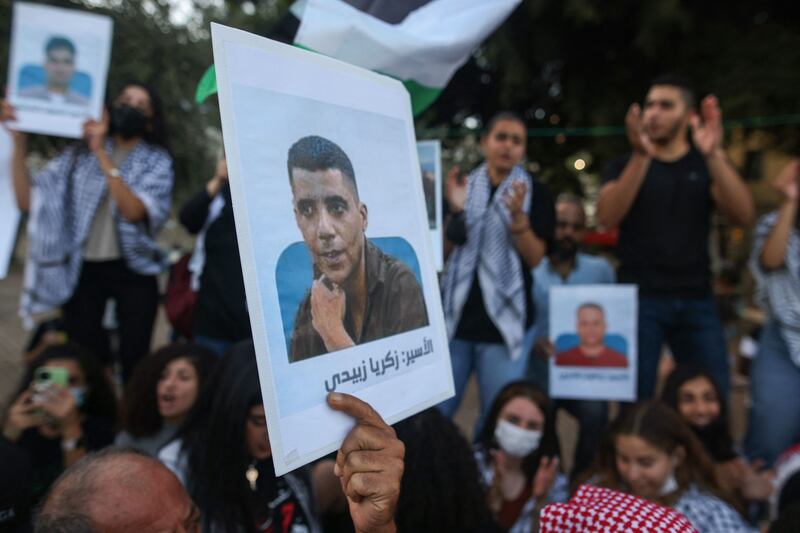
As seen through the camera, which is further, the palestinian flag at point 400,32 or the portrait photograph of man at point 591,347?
the portrait photograph of man at point 591,347

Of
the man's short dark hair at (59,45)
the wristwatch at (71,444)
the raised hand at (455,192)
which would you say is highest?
the man's short dark hair at (59,45)

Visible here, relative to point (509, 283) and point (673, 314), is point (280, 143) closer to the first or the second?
point (509, 283)

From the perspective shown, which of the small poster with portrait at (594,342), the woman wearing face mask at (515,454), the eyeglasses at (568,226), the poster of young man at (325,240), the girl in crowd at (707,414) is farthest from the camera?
the eyeglasses at (568,226)

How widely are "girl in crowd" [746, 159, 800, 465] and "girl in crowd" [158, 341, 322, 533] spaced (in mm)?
1980

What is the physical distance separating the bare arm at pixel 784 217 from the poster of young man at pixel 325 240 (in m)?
2.20

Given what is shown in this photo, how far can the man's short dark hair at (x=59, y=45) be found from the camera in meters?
3.09

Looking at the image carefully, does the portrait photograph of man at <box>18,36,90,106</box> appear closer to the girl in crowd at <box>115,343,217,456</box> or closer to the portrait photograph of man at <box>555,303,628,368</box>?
the girl in crowd at <box>115,343,217,456</box>

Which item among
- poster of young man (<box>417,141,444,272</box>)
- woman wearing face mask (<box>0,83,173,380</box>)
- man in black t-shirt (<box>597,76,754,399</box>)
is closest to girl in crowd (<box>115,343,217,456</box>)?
woman wearing face mask (<box>0,83,173,380</box>)

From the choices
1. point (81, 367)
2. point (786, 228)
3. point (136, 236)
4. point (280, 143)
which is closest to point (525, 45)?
point (786, 228)

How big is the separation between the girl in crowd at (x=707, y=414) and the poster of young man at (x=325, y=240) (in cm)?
195

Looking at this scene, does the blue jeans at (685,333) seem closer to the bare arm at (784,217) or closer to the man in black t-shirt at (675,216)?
the man in black t-shirt at (675,216)

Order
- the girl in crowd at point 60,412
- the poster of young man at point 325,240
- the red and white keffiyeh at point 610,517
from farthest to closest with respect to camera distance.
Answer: the girl in crowd at point 60,412, the red and white keffiyeh at point 610,517, the poster of young man at point 325,240

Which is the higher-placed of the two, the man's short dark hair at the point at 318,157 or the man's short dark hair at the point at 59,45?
the man's short dark hair at the point at 59,45

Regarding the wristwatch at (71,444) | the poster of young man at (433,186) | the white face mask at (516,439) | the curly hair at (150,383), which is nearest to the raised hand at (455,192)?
the poster of young man at (433,186)
